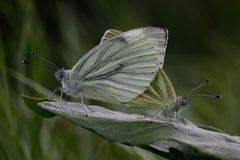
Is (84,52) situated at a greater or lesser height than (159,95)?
greater

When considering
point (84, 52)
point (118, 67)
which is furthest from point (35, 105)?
point (84, 52)

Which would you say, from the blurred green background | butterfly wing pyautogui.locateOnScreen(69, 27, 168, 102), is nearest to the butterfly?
butterfly wing pyautogui.locateOnScreen(69, 27, 168, 102)

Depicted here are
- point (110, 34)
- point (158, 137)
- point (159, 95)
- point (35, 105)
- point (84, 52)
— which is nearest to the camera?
point (158, 137)

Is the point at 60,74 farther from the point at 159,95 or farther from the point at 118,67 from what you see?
the point at 159,95

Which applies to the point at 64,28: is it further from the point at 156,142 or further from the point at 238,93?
the point at 156,142

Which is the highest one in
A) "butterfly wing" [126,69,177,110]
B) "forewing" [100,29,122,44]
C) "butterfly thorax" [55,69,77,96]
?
"forewing" [100,29,122,44]

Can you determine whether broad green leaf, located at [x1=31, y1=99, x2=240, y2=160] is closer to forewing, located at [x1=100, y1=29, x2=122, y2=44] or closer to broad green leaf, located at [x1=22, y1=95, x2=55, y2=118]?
broad green leaf, located at [x1=22, y1=95, x2=55, y2=118]

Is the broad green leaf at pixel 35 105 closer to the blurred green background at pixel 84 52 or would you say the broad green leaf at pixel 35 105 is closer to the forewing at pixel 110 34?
the blurred green background at pixel 84 52
